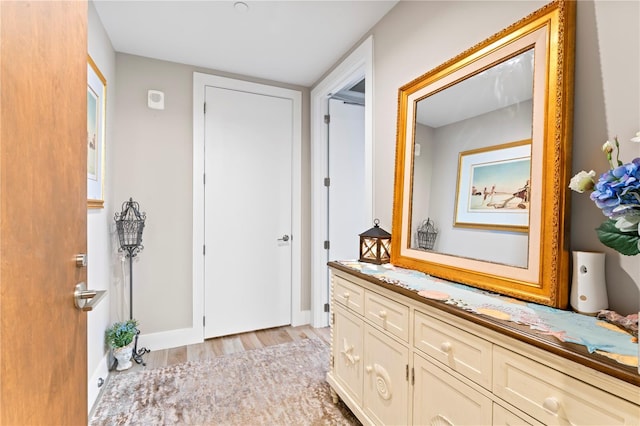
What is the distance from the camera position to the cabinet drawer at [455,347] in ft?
3.28

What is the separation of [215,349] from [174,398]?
721 mm

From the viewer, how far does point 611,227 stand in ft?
2.72

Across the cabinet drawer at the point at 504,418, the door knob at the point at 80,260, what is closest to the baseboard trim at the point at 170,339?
the door knob at the point at 80,260

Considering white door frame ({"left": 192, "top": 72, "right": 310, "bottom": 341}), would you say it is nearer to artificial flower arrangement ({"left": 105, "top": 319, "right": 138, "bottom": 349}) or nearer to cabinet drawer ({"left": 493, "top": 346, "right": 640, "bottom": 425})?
artificial flower arrangement ({"left": 105, "top": 319, "right": 138, "bottom": 349})

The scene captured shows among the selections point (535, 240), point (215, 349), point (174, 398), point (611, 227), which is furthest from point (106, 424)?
point (611, 227)

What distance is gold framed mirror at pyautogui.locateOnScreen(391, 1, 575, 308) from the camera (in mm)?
1114

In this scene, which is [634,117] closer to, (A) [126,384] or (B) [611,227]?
(B) [611,227]

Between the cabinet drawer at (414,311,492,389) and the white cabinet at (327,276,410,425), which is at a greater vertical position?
A: the cabinet drawer at (414,311,492,389)

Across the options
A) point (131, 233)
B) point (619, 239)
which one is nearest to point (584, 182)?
point (619, 239)

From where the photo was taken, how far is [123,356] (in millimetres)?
2375

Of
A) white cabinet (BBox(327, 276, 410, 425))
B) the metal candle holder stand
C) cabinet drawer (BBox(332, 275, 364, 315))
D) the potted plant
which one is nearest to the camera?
white cabinet (BBox(327, 276, 410, 425))

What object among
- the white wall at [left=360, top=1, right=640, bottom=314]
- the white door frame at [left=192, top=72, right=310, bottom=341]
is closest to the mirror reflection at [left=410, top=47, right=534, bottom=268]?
the white wall at [left=360, top=1, right=640, bottom=314]

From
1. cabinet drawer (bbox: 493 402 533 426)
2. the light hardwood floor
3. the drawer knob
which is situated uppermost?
the drawer knob

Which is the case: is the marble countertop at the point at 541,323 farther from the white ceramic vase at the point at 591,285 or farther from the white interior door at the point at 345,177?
the white interior door at the point at 345,177
